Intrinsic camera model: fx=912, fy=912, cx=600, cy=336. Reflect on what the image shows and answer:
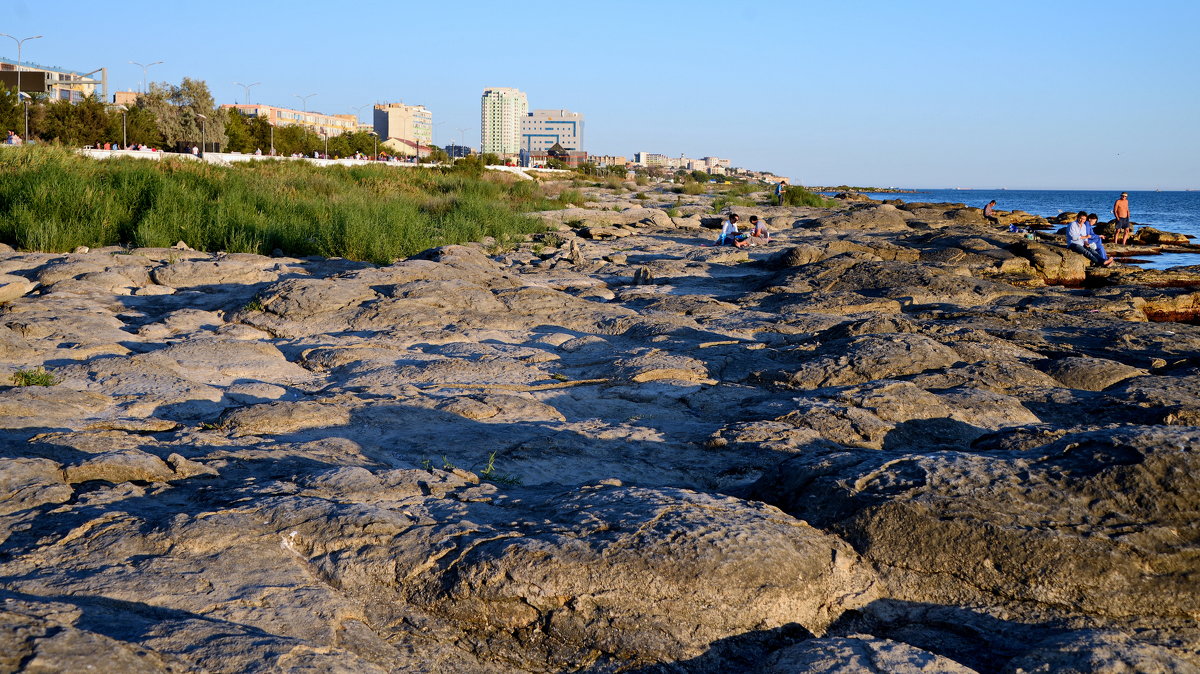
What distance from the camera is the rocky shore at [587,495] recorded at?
2.82 m

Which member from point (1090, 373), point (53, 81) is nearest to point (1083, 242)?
point (1090, 373)

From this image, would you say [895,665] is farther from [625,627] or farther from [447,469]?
[447,469]

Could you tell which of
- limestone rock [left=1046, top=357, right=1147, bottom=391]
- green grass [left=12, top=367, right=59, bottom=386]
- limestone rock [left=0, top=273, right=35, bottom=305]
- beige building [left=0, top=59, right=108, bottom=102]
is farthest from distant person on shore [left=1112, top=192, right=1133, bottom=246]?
beige building [left=0, top=59, right=108, bottom=102]

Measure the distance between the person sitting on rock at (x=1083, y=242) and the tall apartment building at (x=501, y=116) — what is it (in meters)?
159

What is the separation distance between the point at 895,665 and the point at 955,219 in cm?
2683

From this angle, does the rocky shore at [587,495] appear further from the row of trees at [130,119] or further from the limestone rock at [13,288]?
the row of trees at [130,119]

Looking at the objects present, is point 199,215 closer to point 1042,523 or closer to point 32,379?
point 32,379

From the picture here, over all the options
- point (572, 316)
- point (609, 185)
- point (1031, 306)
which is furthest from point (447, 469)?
point (609, 185)

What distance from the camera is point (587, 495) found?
372cm

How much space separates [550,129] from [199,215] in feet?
597

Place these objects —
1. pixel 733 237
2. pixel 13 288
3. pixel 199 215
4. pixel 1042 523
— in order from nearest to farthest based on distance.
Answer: pixel 1042 523 < pixel 13 288 < pixel 199 215 < pixel 733 237

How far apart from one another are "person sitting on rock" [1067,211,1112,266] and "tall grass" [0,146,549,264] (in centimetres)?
1022

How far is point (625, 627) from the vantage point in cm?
289

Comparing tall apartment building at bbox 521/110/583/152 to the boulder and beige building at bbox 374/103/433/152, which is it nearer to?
beige building at bbox 374/103/433/152
